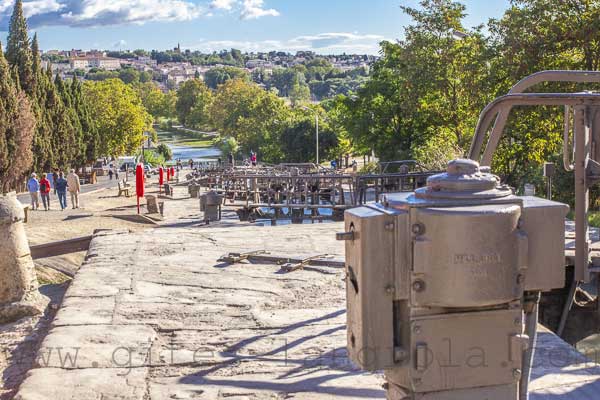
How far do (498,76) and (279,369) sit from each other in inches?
756

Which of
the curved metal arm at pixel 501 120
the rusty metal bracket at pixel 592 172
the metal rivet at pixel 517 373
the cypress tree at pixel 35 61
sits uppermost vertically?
the cypress tree at pixel 35 61

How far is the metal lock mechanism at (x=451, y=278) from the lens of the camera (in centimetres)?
276

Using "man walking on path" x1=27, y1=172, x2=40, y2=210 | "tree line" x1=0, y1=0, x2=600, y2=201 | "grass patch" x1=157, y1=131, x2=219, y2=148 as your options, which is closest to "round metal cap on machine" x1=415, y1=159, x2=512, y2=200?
"tree line" x1=0, y1=0, x2=600, y2=201

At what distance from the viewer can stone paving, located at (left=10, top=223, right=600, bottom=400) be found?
5473 mm

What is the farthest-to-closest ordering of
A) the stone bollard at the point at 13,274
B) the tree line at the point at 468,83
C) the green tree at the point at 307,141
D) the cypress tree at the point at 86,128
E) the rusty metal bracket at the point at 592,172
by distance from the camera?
the green tree at the point at 307,141 < the cypress tree at the point at 86,128 < the tree line at the point at 468,83 < the stone bollard at the point at 13,274 < the rusty metal bracket at the point at 592,172

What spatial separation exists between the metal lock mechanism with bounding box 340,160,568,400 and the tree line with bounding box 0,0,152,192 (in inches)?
1437

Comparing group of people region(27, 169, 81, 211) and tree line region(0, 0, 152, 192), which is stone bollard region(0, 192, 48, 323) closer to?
group of people region(27, 169, 81, 211)

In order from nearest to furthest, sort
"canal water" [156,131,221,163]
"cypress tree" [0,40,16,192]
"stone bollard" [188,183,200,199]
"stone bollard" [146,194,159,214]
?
1. "stone bollard" [146,194,159,214]
2. "stone bollard" [188,183,200,199]
3. "cypress tree" [0,40,16,192]
4. "canal water" [156,131,221,163]

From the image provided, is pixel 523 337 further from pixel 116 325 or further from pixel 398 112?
pixel 398 112

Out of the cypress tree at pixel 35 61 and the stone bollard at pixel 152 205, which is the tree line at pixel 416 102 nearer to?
the cypress tree at pixel 35 61

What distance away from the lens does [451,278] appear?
108 inches

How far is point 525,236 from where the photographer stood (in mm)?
2867

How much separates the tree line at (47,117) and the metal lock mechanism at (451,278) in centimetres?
3650

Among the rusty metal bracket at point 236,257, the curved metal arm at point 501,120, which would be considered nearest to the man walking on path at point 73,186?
the rusty metal bracket at point 236,257
